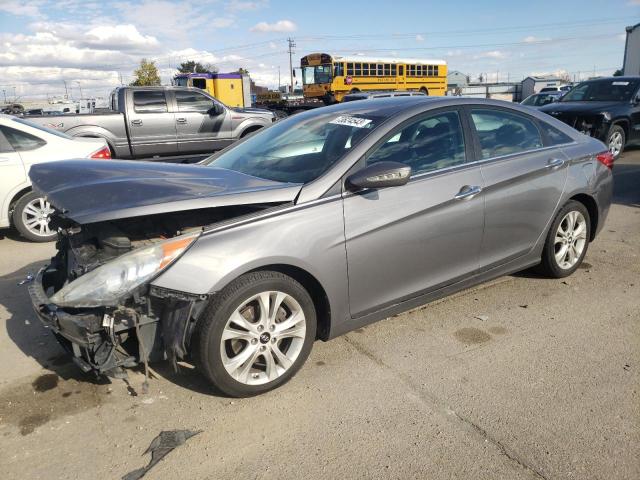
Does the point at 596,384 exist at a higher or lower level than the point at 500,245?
lower

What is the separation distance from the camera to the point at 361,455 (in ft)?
8.25

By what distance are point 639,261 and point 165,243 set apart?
4.70m

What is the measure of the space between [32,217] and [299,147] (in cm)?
409

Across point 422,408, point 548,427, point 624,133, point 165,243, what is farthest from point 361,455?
point 624,133

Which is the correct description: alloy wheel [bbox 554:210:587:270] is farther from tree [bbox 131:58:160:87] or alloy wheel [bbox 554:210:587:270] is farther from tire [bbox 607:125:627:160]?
tree [bbox 131:58:160:87]

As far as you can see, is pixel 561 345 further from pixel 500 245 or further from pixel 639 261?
pixel 639 261

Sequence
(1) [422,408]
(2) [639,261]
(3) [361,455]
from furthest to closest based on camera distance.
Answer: (2) [639,261] < (1) [422,408] < (3) [361,455]

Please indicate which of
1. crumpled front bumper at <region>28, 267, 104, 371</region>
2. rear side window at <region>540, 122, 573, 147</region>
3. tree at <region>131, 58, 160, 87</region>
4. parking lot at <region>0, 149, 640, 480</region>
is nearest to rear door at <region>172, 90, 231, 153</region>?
parking lot at <region>0, 149, 640, 480</region>

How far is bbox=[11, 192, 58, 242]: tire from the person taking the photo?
20.0ft

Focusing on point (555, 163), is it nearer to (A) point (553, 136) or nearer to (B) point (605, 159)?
(A) point (553, 136)

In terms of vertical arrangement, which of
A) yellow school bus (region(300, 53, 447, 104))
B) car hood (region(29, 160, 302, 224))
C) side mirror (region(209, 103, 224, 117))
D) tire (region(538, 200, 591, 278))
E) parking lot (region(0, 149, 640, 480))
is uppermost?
yellow school bus (region(300, 53, 447, 104))

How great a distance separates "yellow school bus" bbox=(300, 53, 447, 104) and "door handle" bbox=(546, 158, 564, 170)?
26.2 meters

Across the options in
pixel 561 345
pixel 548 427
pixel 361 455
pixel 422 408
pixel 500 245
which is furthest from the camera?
pixel 500 245

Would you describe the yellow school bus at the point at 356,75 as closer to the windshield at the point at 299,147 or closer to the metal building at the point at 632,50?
the metal building at the point at 632,50
